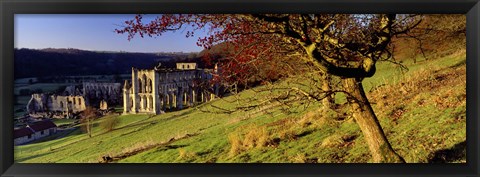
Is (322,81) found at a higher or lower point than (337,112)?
higher

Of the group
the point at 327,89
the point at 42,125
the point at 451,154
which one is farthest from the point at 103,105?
the point at 451,154

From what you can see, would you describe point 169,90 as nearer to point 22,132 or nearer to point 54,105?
point 54,105

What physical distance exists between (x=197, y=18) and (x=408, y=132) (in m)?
2.31

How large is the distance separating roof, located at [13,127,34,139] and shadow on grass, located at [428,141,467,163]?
382cm

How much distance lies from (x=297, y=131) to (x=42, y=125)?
2484 millimetres

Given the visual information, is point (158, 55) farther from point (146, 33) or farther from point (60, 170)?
point (60, 170)

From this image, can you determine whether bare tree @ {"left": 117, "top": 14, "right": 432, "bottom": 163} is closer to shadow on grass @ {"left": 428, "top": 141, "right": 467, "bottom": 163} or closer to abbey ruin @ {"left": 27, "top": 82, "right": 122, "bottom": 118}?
shadow on grass @ {"left": 428, "top": 141, "right": 467, "bottom": 163}

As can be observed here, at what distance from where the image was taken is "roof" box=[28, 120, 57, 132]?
16.0 feet

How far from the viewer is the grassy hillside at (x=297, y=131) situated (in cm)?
489

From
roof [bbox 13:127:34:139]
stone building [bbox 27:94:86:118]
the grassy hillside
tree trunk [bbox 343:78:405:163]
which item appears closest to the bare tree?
tree trunk [bbox 343:78:405:163]

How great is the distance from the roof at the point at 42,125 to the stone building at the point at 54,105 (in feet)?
0.28

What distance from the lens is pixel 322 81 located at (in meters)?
5.00
